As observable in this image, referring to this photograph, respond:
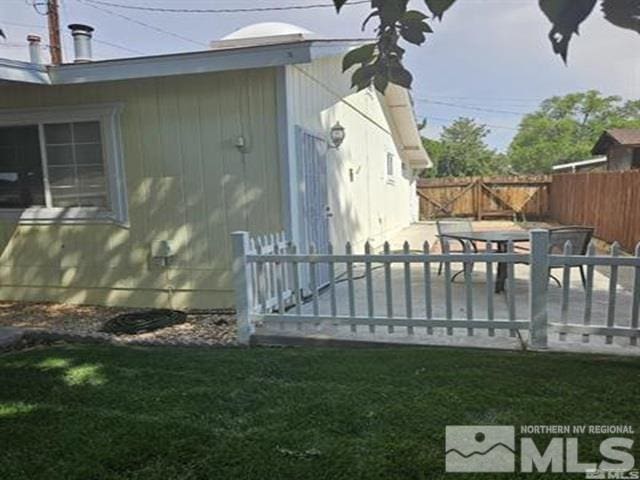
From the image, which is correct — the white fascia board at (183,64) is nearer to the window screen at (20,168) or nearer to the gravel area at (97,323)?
the window screen at (20,168)

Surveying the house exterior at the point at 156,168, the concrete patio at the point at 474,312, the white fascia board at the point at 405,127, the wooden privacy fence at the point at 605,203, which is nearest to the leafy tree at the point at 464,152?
the white fascia board at the point at 405,127

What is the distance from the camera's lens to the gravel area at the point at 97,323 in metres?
5.12

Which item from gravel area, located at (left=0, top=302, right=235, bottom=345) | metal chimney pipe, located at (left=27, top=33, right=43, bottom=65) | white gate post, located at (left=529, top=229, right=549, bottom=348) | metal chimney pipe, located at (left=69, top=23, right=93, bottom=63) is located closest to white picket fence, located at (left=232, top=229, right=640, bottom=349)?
white gate post, located at (left=529, top=229, right=549, bottom=348)

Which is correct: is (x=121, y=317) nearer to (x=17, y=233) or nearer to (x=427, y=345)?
(x=17, y=233)

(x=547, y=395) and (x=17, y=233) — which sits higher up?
(x=17, y=233)

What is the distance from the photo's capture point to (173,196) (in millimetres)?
6387

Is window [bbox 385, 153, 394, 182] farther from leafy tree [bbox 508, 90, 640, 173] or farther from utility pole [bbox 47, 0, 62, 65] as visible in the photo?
leafy tree [bbox 508, 90, 640, 173]

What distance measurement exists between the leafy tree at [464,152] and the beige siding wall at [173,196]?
3730cm

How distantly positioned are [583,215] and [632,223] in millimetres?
4773

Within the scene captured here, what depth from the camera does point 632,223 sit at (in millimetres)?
9898

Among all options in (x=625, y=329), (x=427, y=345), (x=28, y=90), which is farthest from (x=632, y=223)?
(x=28, y=90)

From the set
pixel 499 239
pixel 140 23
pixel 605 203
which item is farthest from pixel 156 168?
pixel 140 23

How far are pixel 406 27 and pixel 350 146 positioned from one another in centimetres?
789

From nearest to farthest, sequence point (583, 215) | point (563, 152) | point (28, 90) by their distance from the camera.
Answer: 1. point (28, 90)
2. point (583, 215)
3. point (563, 152)
